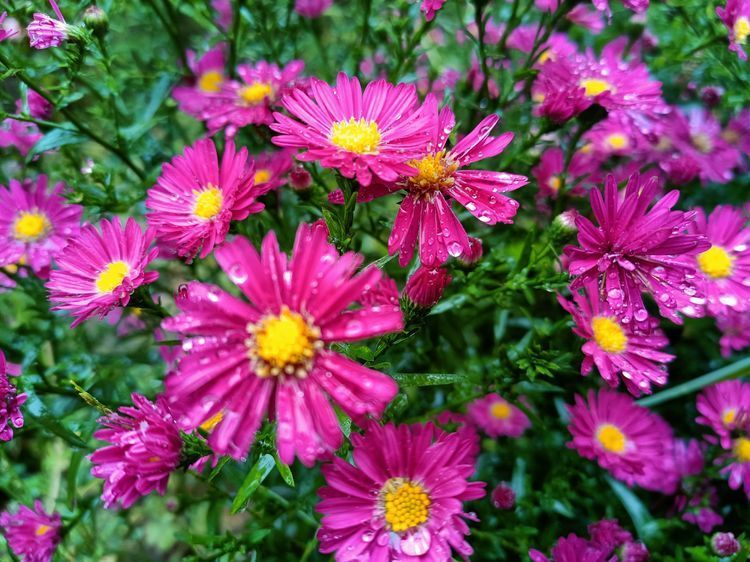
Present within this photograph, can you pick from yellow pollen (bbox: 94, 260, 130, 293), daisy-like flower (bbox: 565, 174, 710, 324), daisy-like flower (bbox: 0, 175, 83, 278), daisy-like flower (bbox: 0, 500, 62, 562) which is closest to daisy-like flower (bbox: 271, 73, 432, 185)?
daisy-like flower (bbox: 565, 174, 710, 324)

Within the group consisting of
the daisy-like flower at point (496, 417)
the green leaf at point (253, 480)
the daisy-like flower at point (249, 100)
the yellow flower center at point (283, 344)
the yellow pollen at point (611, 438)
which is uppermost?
the daisy-like flower at point (249, 100)

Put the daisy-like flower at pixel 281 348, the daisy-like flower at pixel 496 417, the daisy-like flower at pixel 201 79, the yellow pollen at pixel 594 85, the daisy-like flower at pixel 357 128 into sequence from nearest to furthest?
1. the daisy-like flower at pixel 281 348
2. the daisy-like flower at pixel 357 128
3. the yellow pollen at pixel 594 85
4. the daisy-like flower at pixel 496 417
5. the daisy-like flower at pixel 201 79

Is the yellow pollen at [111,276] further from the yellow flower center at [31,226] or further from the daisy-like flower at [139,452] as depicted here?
the yellow flower center at [31,226]

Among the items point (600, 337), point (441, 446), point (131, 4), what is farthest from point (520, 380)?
point (131, 4)

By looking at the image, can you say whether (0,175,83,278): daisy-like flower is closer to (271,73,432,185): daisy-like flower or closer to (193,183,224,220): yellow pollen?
(193,183,224,220): yellow pollen

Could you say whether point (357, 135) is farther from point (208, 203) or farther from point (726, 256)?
point (726, 256)

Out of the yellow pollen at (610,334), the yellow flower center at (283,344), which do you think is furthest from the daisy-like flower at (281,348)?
the yellow pollen at (610,334)

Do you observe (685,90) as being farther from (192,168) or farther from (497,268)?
(192,168)
